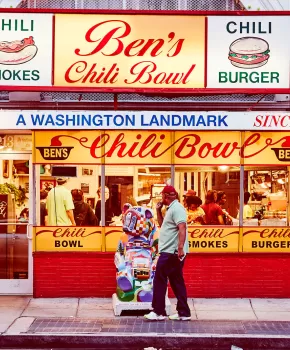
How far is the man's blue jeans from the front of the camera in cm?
873

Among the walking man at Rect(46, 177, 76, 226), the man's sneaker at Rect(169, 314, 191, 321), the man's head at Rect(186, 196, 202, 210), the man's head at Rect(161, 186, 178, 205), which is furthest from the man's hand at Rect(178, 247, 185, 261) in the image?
the walking man at Rect(46, 177, 76, 226)

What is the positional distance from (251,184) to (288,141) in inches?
35.4

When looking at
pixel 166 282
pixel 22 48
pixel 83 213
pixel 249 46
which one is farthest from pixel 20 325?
pixel 249 46

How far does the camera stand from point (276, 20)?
10.3 m

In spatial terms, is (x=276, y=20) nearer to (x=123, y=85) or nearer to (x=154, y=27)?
(x=154, y=27)

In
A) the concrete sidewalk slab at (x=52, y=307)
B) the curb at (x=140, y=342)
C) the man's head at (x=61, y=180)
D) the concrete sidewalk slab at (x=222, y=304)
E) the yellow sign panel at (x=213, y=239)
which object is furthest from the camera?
the man's head at (x=61, y=180)

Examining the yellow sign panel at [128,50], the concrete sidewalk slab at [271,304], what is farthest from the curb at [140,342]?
the yellow sign panel at [128,50]

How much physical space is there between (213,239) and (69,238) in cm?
225

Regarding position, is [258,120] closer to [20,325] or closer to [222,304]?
[222,304]

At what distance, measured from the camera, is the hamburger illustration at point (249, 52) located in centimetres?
1030

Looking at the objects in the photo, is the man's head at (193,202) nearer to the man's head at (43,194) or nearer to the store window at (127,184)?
the store window at (127,184)

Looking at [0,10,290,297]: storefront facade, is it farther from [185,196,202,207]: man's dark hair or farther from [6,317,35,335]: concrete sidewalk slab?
[6,317,35,335]: concrete sidewalk slab

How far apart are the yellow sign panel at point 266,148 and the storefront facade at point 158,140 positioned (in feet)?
0.05

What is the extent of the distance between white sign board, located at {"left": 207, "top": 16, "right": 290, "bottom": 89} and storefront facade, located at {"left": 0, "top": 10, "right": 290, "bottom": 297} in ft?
0.05
